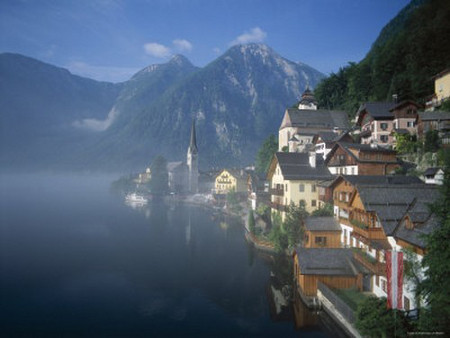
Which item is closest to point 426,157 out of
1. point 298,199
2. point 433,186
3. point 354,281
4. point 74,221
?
point 433,186

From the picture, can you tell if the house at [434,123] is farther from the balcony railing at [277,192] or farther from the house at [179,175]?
the house at [179,175]

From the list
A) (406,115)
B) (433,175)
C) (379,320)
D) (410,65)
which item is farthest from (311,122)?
(379,320)

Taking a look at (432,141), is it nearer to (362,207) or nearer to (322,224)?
(322,224)

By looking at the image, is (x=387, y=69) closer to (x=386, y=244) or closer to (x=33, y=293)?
(x=386, y=244)

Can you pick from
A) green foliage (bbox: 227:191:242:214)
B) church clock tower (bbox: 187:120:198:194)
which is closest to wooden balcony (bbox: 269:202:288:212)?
green foliage (bbox: 227:191:242:214)

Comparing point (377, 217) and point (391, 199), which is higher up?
point (391, 199)

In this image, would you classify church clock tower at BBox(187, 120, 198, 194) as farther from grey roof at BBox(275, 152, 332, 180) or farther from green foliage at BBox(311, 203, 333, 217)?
green foliage at BBox(311, 203, 333, 217)

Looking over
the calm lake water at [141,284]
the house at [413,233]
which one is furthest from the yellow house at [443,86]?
the calm lake water at [141,284]

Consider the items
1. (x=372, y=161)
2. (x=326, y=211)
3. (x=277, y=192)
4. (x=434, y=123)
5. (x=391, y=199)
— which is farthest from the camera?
(x=277, y=192)
